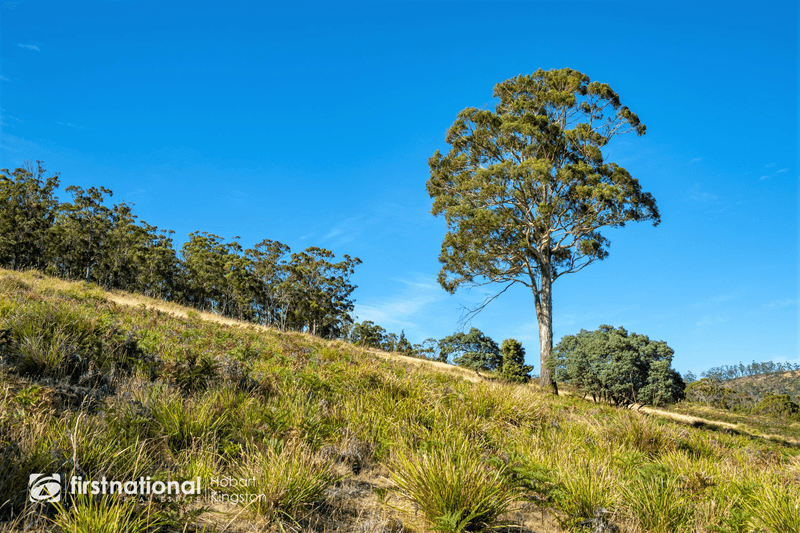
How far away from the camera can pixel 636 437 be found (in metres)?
6.73

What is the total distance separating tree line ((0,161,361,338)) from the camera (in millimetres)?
43500

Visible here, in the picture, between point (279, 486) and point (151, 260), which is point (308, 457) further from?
point (151, 260)

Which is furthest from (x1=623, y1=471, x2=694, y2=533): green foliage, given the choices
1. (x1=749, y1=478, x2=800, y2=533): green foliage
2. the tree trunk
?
the tree trunk

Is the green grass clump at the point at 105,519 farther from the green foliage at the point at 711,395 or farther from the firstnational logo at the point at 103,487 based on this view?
the green foliage at the point at 711,395

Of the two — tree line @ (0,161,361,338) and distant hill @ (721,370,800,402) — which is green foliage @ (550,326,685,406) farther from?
distant hill @ (721,370,800,402)

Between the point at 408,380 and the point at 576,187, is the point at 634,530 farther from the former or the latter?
the point at 576,187

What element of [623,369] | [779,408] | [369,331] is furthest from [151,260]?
[779,408]

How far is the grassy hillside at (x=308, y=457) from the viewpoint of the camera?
3236 millimetres

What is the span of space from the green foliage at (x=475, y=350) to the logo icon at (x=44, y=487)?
1207 inches

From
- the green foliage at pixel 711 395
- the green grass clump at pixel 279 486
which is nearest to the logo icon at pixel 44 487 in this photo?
the green grass clump at pixel 279 486

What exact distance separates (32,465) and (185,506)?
1.15 metres

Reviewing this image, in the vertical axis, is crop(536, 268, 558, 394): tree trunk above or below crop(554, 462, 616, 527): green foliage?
above

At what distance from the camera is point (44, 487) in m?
2.92

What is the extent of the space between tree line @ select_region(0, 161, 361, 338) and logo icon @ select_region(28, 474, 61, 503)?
4002cm
